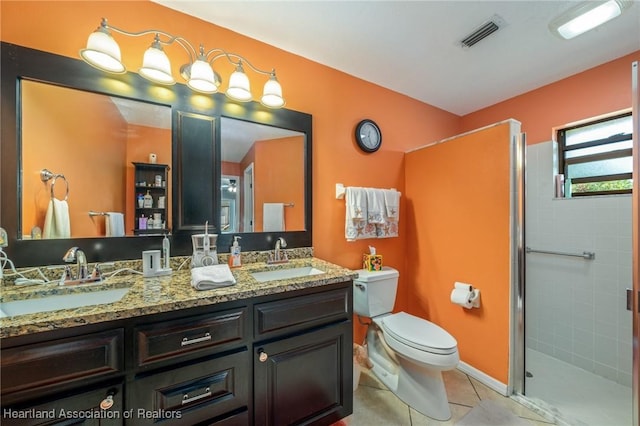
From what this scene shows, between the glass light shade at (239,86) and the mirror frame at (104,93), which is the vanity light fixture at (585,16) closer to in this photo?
the mirror frame at (104,93)

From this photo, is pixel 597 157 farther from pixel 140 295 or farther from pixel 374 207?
pixel 140 295

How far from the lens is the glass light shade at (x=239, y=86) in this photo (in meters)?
1.45

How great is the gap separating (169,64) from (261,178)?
2.55 feet

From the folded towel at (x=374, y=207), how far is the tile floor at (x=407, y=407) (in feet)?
3.95

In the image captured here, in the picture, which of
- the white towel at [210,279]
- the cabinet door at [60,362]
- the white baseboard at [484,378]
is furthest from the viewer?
the white baseboard at [484,378]

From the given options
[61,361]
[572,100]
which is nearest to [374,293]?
[61,361]

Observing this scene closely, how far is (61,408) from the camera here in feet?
2.54

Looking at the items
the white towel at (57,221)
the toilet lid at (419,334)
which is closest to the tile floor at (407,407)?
the toilet lid at (419,334)

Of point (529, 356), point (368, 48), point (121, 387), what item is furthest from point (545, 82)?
point (121, 387)

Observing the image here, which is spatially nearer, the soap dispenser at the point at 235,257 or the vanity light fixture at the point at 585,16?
the vanity light fixture at the point at 585,16

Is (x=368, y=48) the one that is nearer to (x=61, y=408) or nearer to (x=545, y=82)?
(x=545, y=82)

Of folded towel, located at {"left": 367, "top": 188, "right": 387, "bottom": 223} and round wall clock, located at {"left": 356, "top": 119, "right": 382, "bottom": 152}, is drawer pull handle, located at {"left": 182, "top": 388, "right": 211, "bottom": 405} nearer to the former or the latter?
folded towel, located at {"left": 367, "top": 188, "right": 387, "bottom": 223}

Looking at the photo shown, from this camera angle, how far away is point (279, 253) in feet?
5.44

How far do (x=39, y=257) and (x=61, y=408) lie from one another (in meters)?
0.72
